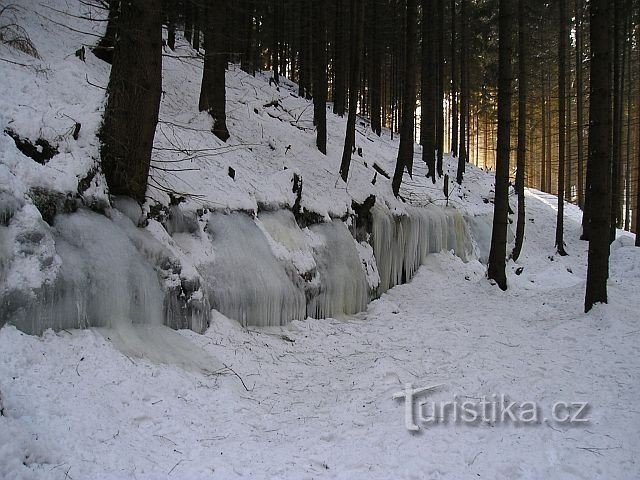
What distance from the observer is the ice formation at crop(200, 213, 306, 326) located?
5.81 meters

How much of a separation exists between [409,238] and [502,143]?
3044mm

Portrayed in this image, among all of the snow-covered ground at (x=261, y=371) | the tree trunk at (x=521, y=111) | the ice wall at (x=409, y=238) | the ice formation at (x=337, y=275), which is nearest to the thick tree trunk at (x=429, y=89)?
the tree trunk at (x=521, y=111)

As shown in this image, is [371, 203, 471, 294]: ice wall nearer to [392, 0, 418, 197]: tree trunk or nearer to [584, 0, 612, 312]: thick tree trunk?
[392, 0, 418, 197]: tree trunk

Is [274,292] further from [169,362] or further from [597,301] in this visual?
[597,301]

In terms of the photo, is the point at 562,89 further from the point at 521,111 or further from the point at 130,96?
the point at 130,96

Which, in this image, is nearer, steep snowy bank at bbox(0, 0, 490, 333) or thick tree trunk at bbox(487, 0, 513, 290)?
steep snowy bank at bbox(0, 0, 490, 333)

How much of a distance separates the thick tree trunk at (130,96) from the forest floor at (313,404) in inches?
81.4

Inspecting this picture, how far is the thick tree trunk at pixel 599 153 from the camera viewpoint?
691cm

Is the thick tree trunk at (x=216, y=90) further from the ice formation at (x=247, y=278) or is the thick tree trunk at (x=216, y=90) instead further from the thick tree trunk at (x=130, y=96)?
the thick tree trunk at (x=130, y=96)

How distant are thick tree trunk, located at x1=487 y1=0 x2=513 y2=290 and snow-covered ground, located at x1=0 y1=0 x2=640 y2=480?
1044 millimetres

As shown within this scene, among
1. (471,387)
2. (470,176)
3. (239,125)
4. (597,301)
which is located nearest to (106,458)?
(471,387)

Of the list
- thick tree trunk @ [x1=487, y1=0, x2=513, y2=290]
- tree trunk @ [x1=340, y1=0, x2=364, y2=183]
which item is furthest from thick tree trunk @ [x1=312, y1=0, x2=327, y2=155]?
thick tree trunk @ [x1=487, y1=0, x2=513, y2=290]

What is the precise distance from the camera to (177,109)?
29.1ft

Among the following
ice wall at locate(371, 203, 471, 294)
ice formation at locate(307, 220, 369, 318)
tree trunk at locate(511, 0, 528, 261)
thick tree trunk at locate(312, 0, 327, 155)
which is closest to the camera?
ice formation at locate(307, 220, 369, 318)
